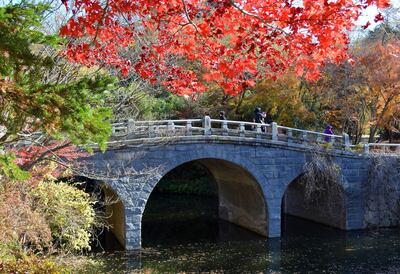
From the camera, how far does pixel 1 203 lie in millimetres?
10578

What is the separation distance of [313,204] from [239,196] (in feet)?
12.6

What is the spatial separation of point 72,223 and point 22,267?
682cm

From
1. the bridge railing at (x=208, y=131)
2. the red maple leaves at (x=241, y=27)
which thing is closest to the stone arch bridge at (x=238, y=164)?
the bridge railing at (x=208, y=131)

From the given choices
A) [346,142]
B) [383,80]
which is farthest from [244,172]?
[383,80]

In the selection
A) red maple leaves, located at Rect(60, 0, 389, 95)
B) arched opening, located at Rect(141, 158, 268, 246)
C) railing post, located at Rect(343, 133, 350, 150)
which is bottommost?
arched opening, located at Rect(141, 158, 268, 246)

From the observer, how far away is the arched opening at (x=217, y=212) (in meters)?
21.3

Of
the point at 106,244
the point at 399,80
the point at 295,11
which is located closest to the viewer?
the point at 295,11

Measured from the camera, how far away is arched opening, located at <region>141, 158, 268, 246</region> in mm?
21266

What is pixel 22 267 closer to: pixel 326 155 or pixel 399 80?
pixel 326 155

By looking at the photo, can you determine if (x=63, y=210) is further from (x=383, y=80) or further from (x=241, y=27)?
(x=383, y=80)

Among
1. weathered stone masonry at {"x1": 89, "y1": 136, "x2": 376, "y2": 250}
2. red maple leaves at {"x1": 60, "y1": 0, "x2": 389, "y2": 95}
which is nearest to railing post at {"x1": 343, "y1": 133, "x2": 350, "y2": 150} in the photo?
weathered stone masonry at {"x1": 89, "y1": 136, "x2": 376, "y2": 250}

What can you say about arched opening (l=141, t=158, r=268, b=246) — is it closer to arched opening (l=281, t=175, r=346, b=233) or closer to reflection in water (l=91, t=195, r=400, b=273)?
reflection in water (l=91, t=195, r=400, b=273)

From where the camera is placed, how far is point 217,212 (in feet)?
88.1

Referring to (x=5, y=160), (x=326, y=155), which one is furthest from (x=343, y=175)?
(x=5, y=160)
